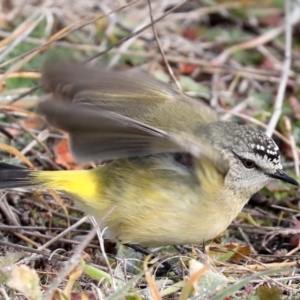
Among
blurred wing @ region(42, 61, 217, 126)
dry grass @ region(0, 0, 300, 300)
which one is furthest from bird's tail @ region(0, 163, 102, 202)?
blurred wing @ region(42, 61, 217, 126)

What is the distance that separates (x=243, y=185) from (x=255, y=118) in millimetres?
1572

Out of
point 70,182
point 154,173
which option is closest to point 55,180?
point 70,182

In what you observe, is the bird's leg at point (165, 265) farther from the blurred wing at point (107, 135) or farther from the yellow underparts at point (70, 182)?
the blurred wing at point (107, 135)

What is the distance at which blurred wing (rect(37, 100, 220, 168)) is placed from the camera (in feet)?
9.46

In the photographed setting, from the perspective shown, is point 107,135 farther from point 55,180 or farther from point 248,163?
point 248,163

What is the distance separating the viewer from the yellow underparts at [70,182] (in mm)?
3457

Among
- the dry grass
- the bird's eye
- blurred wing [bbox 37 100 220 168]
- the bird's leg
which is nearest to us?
blurred wing [bbox 37 100 220 168]

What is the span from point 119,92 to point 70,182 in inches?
22.2

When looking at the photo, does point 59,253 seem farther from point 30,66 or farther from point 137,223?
point 30,66

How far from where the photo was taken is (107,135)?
118 inches

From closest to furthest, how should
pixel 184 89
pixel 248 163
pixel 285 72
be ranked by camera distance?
1. pixel 248 163
2. pixel 184 89
3. pixel 285 72

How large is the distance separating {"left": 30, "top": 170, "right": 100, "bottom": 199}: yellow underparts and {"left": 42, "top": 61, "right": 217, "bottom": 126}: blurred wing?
1.19 feet

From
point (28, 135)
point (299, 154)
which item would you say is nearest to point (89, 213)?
point (28, 135)

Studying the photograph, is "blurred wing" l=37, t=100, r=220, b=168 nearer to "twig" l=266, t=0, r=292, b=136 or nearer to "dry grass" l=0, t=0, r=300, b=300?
"dry grass" l=0, t=0, r=300, b=300
